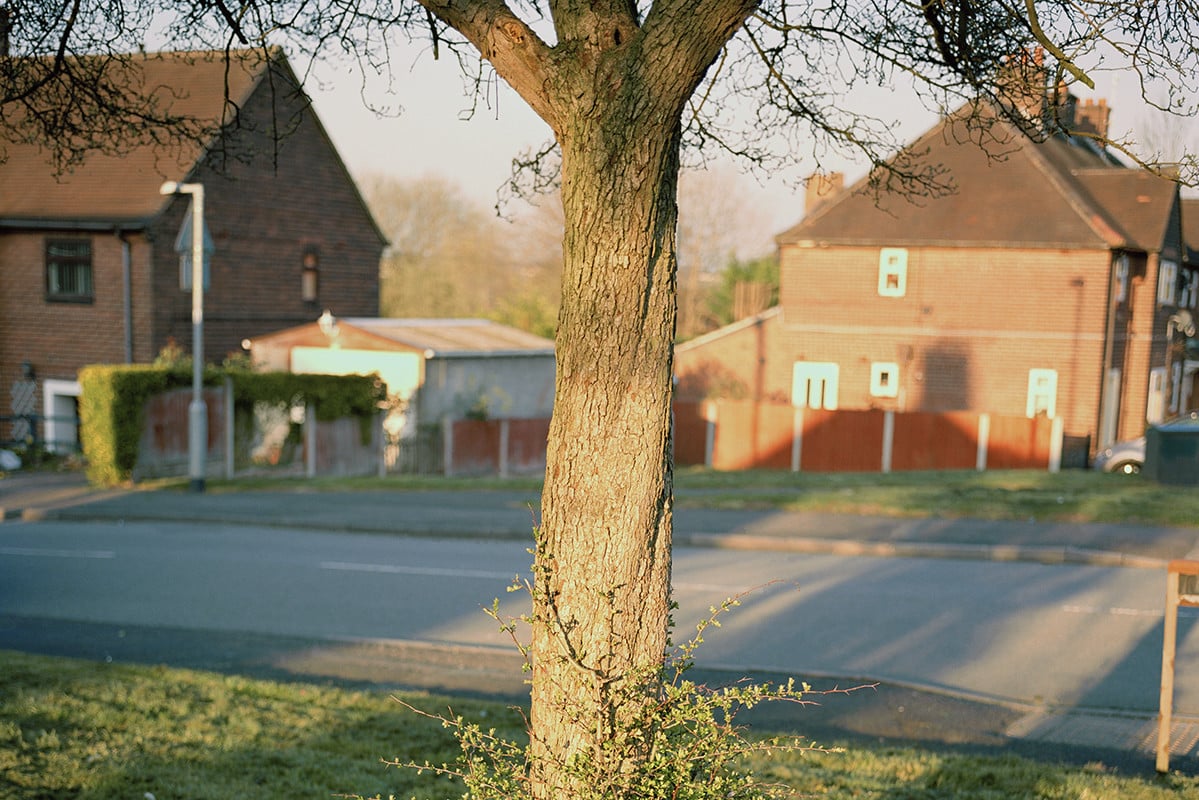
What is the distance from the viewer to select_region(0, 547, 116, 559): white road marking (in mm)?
14352

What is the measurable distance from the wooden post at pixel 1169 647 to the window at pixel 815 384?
28.6 m

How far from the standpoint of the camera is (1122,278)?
109 ft

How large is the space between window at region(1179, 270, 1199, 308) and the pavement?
1033 inches

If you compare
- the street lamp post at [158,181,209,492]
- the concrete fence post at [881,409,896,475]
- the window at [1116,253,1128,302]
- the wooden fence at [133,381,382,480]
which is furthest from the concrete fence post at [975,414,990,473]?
the street lamp post at [158,181,209,492]

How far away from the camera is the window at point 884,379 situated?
34562 mm

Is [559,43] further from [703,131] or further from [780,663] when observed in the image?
[780,663]

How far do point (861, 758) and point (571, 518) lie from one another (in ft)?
12.2

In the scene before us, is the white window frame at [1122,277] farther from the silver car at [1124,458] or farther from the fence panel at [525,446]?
the fence panel at [525,446]

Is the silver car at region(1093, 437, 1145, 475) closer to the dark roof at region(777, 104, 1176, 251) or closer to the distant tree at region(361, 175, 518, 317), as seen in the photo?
the dark roof at region(777, 104, 1176, 251)

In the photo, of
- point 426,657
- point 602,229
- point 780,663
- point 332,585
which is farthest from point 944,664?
point 602,229

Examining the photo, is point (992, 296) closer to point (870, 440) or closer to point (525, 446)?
→ point (870, 440)

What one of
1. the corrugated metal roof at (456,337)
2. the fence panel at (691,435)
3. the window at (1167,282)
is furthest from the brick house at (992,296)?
the corrugated metal roof at (456,337)

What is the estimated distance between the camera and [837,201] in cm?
3522

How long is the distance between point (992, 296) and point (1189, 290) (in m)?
11.7
